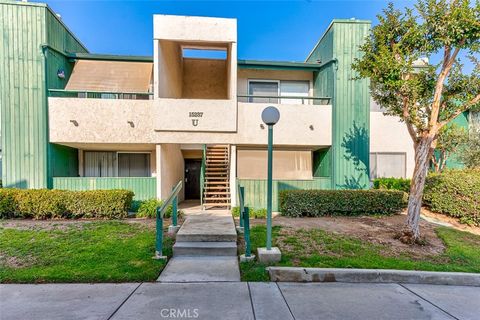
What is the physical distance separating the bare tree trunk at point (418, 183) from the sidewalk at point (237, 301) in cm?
180

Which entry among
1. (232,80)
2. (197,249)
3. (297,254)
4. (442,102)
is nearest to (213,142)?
(232,80)

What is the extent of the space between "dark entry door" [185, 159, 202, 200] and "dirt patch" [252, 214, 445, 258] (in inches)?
229

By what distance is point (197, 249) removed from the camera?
5383mm

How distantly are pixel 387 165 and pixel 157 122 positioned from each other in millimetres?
11210

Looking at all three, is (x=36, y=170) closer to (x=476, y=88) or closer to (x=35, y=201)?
(x=35, y=201)

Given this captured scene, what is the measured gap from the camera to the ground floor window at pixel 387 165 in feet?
40.4

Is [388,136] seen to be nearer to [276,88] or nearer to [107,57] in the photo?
[276,88]

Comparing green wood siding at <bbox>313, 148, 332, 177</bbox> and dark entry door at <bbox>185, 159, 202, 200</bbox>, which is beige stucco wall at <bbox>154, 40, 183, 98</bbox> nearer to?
dark entry door at <bbox>185, 159, 202, 200</bbox>

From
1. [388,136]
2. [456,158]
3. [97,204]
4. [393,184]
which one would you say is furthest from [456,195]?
[97,204]

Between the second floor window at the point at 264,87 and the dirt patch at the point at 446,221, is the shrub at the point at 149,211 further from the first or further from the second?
the dirt patch at the point at 446,221

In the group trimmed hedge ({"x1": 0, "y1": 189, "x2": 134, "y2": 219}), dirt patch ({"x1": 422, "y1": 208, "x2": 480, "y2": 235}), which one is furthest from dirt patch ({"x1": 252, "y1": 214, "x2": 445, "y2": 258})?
trimmed hedge ({"x1": 0, "y1": 189, "x2": 134, "y2": 219})

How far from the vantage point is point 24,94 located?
8758 mm

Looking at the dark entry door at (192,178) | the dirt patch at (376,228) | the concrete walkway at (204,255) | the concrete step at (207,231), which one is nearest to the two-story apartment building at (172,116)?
the dark entry door at (192,178)

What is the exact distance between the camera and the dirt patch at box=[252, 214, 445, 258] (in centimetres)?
565
